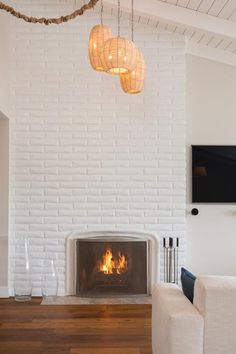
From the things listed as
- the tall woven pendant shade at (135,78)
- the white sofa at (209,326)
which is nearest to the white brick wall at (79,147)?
the tall woven pendant shade at (135,78)

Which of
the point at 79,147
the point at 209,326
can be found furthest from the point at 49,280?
the point at 209,326

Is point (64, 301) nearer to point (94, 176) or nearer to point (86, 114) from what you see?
point (94, 176)

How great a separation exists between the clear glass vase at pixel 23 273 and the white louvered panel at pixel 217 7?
3138 millimetres

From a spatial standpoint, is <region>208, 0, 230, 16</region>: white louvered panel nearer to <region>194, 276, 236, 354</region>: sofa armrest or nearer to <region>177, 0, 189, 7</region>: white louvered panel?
<region>177, 0, 189, 7</region>: white louvered panel

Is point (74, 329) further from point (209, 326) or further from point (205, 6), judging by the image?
point (205, 6)

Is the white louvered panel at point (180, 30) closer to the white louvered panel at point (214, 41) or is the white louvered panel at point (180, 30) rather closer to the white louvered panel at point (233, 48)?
the white louvered panel at point (214, 41)

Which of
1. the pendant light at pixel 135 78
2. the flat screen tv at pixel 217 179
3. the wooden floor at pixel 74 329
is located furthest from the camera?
the flat screen tv at pixel 217 179

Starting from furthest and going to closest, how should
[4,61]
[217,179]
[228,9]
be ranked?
[217,179], [4,61], [228,9]

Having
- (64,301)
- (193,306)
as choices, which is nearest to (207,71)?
(64,301)

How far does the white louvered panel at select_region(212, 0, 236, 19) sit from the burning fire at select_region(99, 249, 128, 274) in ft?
9.10

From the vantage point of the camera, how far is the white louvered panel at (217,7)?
407 centimetres

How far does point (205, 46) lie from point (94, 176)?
2.01 meters

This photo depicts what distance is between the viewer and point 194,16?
447 centimetres

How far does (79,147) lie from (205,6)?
2.01 meters
